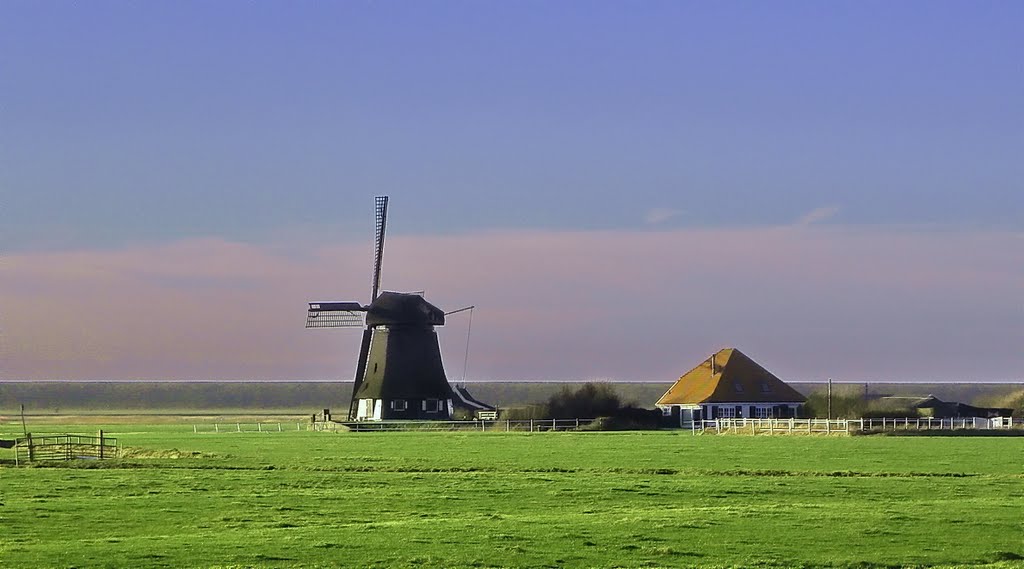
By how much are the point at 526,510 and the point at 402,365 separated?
66.6 metres

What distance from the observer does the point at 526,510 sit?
30984 millimetres

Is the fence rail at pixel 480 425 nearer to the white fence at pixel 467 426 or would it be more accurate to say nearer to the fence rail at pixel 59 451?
the white fence at pixel 467 426

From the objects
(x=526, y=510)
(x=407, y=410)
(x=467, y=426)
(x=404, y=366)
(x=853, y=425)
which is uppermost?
(x=404, y=366)

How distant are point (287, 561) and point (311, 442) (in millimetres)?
45873

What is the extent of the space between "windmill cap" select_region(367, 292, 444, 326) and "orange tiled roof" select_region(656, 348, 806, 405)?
15610mm

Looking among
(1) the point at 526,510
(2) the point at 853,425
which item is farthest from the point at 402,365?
(1) the point at 526,510

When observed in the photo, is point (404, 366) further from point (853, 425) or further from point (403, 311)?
point (853, 425)

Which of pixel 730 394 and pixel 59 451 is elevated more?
pixel 730 394

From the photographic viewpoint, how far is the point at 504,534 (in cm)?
2612

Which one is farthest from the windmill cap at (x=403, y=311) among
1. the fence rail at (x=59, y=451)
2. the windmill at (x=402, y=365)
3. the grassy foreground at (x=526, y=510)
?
the grassy foreground at (x=526, y=510)

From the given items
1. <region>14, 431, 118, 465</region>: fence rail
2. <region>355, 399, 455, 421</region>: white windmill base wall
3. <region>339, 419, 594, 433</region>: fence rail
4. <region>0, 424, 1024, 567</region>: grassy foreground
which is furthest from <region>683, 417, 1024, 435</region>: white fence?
<region>14, 431, 118, 465</region>: fence rail

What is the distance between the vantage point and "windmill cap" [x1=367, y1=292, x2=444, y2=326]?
98.4 metres

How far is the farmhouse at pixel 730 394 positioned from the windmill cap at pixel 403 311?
51.2ft

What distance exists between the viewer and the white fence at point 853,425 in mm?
70819
